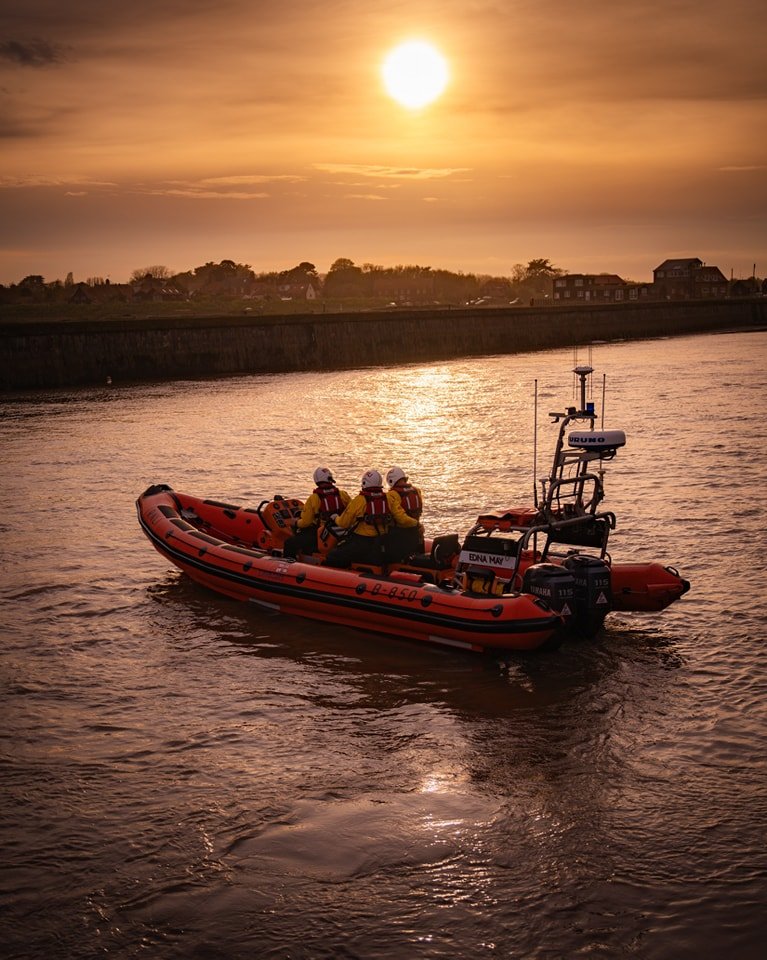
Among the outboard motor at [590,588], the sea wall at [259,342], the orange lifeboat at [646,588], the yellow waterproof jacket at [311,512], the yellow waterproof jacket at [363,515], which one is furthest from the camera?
the sea wall at [259,342]

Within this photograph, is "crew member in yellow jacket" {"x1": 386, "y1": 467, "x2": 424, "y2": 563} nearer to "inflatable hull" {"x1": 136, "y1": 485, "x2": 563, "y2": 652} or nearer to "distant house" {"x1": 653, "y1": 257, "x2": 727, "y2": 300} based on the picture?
"inflatable hull" {"x1": 136, "y1": 485, "x2": 563, "y2": 652}

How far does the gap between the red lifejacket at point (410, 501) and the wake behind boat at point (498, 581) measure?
0.50 m

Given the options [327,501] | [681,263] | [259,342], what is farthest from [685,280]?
[327,501]

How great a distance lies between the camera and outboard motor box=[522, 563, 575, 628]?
9.91 m

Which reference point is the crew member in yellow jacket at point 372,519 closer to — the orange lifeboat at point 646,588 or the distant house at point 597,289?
the orange lifeboat at point 646,588

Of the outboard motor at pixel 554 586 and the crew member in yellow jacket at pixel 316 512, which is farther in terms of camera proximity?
the crew member in yellow jacket at pixel 316 512

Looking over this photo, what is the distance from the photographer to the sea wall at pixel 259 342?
45.5m

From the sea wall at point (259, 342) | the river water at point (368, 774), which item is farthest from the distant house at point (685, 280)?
the river water at point (368, 774)

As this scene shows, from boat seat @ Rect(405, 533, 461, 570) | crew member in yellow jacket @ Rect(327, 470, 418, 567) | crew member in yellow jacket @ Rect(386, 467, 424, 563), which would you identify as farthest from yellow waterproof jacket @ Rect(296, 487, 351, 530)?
boat seat @ Rect(405, 533, 461, 570)

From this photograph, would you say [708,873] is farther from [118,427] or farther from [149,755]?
[118,427]

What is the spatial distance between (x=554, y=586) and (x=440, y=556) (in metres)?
1.61

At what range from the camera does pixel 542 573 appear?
1004 centimetres

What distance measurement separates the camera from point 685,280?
511 feet

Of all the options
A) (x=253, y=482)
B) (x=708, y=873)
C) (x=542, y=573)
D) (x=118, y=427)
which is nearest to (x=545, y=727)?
(x=542, y=573)
